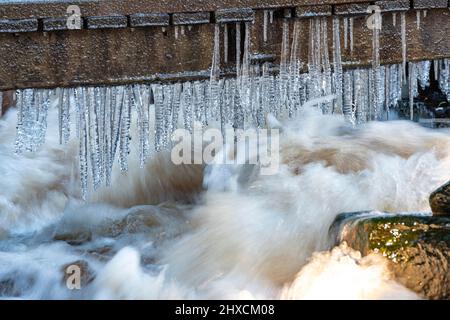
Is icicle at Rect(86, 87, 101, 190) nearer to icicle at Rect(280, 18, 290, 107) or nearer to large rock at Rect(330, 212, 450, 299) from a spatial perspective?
icicle at Rect(280, 18, 290, 107)

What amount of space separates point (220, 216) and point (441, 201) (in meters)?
2.42

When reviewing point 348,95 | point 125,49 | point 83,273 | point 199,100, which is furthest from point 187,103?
point 83,273

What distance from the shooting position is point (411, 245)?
4957 millimetres

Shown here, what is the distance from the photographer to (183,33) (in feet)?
23.2

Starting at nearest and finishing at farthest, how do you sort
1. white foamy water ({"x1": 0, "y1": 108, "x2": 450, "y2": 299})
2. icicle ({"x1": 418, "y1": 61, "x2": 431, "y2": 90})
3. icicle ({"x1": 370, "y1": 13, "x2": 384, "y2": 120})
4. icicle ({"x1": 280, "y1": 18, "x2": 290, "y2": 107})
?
white foamy water ({"x1": 0, "y1": 108, "x2": 450, "y2": 299}) < icicle ({"x1": 280, "y1": 18, "x2": 290, "y2": 107}) < icicle ({"x1": 370, "y1": 13, "x2": 384, "y2": 120}) < icicle ({"x1": 418, "y1": 61, "x2": 431, "y2": 90})

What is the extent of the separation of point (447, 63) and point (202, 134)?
2749 millimetres

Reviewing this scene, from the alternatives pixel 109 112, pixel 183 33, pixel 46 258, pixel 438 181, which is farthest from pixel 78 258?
pixel 438 181

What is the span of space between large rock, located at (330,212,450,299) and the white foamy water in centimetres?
9

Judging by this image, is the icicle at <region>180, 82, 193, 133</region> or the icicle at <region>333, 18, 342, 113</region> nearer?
the icicle at <region>180, 82, 193, 133</region>

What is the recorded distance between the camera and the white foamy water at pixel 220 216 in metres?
5.71

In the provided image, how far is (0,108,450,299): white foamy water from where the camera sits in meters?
5.71

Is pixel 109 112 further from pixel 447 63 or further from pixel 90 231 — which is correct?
pixel 447 63

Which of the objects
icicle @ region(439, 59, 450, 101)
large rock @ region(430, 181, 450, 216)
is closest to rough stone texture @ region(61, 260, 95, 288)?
large rock @ region(430, 181, 450, 216)
